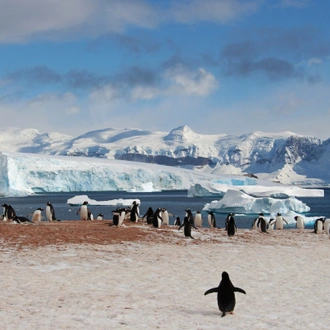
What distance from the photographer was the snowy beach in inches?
282

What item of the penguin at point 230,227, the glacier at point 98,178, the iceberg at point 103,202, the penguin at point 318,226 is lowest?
the iceberg at point 103,202

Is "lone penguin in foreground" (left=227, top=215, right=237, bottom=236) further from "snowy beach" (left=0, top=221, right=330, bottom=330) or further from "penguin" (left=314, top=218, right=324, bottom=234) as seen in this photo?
"penguin" (left=314, top=218, right=324, bottom=234)

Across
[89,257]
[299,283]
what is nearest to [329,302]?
[299,283]

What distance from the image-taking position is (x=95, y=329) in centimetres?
659

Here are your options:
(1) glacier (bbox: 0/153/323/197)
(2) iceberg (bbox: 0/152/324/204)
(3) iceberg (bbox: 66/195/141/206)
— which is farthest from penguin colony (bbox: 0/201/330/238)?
(1) glacier (bbox: 0/153/323/197)

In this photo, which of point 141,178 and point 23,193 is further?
point 141,178

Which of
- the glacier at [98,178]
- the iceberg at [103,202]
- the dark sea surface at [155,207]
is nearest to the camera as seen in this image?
the dark sea surface at [155,207]

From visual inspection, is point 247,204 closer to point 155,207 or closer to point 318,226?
point 155,207

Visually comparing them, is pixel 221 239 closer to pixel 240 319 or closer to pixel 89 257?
pixel 89 257

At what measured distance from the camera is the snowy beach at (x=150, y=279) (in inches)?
282

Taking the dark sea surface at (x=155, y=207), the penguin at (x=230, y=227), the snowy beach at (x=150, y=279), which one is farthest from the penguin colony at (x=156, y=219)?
the dark sea surface at (x=155, y=207)

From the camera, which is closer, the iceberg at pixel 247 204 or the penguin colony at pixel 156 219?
the penguin colony at pixel 156 219

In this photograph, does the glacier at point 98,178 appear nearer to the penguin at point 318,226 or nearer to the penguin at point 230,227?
the penguin at point 318,226

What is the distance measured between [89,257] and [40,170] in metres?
73.4
